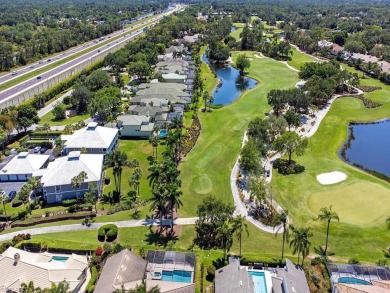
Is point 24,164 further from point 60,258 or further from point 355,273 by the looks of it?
point 355,273

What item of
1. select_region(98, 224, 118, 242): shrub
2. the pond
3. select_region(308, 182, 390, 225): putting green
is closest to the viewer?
select_region(98, 224, 118, 242): shrub

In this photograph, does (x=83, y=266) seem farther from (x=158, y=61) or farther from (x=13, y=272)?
(x=158, y=61)

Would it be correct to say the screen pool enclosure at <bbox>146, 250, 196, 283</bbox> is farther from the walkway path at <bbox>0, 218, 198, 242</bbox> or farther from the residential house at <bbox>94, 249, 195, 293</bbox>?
the walkway path at <bbox>0, 218, 198, 242</bbox>

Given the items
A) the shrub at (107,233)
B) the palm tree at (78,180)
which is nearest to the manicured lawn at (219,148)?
the shrub at (107,233)

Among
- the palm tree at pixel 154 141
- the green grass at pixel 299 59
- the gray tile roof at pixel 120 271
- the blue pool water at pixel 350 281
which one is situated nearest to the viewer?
the gray tile roof at pixel 120 271

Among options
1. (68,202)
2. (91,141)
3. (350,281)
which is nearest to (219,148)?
(91,141)

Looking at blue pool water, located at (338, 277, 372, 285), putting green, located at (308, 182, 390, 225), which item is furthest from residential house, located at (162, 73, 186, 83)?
blue pool water, located at (338, 277, 372, 285)

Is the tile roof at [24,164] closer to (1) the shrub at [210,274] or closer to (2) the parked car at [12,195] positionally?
(2) the parked car at [12,195]
